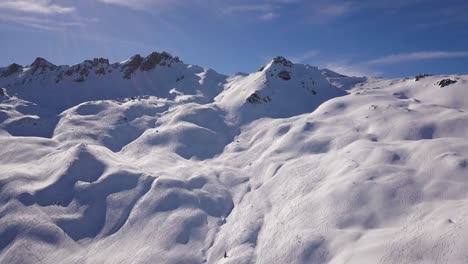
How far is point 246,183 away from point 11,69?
8512 cm

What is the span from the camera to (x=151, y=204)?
29469 mm

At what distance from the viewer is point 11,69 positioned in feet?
296

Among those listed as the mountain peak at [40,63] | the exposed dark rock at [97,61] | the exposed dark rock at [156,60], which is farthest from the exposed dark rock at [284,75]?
the mountain peak at [40,63]

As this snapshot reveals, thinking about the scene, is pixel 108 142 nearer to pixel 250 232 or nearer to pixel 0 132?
pixel 0 132

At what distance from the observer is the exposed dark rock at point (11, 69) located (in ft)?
292

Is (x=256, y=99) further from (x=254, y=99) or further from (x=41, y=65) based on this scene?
(x=41, y=65)

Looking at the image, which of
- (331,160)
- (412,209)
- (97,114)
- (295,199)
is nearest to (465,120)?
(331,160)

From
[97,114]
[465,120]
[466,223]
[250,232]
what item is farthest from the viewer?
[97,114]

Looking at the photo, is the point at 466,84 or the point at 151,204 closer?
the point at 151,204

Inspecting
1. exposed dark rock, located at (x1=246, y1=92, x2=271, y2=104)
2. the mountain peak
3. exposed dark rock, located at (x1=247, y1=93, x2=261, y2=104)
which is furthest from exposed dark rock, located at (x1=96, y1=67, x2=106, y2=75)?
exposed dark rock, located at (x1=246, y1=92, x2=271, y2=104)

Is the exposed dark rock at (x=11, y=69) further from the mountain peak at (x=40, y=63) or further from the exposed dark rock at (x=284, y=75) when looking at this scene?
the exposed dark rock at (x=284, y=75)

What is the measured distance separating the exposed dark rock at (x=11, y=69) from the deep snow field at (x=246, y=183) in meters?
35.8

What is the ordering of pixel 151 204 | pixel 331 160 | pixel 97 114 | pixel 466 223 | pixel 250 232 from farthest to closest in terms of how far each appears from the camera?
pixel 97 114 → pixel 331 160 → pixel 151 204 → pixel 250 232 → pixel 466 223

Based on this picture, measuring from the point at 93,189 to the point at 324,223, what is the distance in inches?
829
